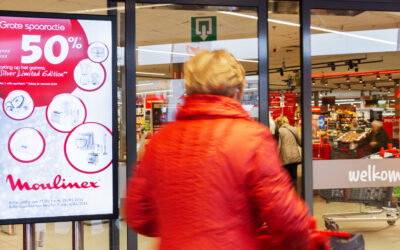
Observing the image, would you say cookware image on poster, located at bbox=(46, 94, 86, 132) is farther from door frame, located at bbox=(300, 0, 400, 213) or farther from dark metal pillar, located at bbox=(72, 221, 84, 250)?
door frame, located at bbox=(300, 0, 400, 213)

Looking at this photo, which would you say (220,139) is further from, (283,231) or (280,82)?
(280,82)

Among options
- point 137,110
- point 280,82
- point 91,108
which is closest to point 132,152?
point 137,110

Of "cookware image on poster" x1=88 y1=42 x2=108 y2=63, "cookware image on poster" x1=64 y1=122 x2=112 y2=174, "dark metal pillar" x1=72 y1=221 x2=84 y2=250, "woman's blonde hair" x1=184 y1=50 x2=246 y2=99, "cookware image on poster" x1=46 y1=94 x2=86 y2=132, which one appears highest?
"cookware image on poster" x1=88 y1=42 x2=108 y2=63

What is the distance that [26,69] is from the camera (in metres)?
3.32

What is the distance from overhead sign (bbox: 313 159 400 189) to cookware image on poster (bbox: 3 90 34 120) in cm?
238

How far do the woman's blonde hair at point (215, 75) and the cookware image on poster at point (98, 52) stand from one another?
1983 millimetres

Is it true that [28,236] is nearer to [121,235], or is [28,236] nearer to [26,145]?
[26,145]

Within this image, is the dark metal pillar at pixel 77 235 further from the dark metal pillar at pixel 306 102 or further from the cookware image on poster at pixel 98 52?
the dark metal pillar at pixel 306 102

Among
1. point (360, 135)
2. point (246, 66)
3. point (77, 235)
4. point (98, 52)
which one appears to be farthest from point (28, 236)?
point (360, 135)

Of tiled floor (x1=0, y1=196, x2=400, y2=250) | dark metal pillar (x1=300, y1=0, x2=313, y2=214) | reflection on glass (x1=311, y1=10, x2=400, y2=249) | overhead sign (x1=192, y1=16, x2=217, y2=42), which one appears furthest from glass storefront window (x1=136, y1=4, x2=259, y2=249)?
tiled floor (x1=0, y1=196, x2=400, y2=250)

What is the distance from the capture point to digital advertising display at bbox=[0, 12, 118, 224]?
10.7 ft

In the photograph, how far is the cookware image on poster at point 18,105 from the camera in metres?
3.29

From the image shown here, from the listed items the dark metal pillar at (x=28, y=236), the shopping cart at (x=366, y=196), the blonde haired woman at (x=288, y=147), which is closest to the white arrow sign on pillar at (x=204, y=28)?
the shopping cart at (x=366, y=196)

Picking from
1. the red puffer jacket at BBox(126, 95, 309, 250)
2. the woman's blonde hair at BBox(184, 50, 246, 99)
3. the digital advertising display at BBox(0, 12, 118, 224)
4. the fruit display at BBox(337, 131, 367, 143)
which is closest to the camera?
the red puffer jacket at BBox(126, 95, 309, 250)
